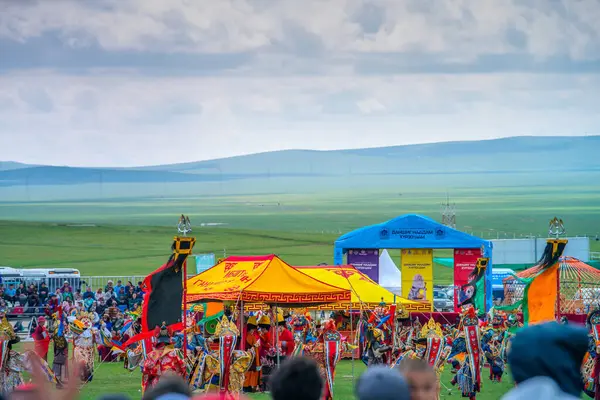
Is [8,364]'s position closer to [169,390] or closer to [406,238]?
[169,390]

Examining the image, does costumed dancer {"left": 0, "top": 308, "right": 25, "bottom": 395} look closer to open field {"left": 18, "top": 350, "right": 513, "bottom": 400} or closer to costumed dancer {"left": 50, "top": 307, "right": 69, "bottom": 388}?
open field {"left": 18, "top": 350, "right": 513, "bottom": 400}

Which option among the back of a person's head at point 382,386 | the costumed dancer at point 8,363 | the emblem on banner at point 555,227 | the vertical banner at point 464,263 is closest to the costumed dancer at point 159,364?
the costumed dancer at point 8,363

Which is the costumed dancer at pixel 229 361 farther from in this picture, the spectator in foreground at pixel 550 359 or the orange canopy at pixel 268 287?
the spectator in foreground at pixel 550 359

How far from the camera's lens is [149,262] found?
68.9 meters

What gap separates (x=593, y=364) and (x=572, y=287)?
18.0 metres

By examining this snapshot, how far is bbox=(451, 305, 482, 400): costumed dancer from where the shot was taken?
18.4 metres

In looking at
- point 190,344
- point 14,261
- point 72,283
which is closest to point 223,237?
A: point 14,261

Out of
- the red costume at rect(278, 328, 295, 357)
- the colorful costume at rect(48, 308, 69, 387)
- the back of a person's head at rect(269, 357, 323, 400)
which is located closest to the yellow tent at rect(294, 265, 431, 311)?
the red costume at rect(278, 328, 295, 357)

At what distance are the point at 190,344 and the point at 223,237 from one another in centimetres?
8067

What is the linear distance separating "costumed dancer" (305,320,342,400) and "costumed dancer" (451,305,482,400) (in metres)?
1.97

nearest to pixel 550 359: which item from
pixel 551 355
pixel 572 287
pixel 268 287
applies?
pixel 551 355

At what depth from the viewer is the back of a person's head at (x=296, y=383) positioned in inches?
226

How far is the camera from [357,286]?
25.7 m

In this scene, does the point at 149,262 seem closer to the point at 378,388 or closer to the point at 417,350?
the point at 417,350
